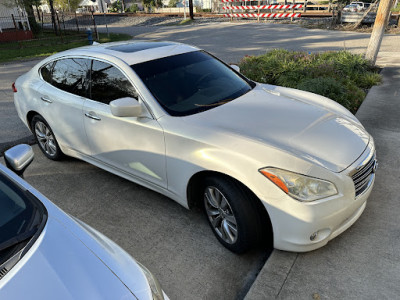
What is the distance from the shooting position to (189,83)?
11.4 ft

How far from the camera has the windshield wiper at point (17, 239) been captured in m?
1.72

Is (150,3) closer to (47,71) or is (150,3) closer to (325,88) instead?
(325,88)

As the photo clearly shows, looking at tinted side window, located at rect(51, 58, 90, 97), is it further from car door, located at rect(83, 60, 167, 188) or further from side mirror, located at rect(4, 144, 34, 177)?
side mirror, located at rect(4, 144, 34, 177)

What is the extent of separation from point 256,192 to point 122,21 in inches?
1348

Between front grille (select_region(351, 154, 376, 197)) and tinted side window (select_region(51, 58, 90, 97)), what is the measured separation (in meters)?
2.89

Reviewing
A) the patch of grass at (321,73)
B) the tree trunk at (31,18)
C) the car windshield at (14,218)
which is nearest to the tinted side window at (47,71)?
the car windshield at (14,218)

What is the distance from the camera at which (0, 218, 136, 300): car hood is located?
1.53m

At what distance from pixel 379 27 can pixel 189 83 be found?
23.8 ft

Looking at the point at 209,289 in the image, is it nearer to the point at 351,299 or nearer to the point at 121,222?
the point at 351,299

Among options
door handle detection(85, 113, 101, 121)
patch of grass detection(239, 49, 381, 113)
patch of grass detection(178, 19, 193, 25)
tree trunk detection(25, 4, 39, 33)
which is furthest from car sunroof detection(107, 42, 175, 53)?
patch of grass detection(178, 19, 193, 25)

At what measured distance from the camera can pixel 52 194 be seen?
13.1ft

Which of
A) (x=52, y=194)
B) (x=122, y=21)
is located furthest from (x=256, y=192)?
(x=122, y=21)

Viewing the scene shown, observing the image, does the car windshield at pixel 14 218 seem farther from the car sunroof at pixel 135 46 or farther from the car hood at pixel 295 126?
the car sunroof at pixel 135 46

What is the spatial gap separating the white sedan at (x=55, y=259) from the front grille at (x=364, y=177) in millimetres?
1729
